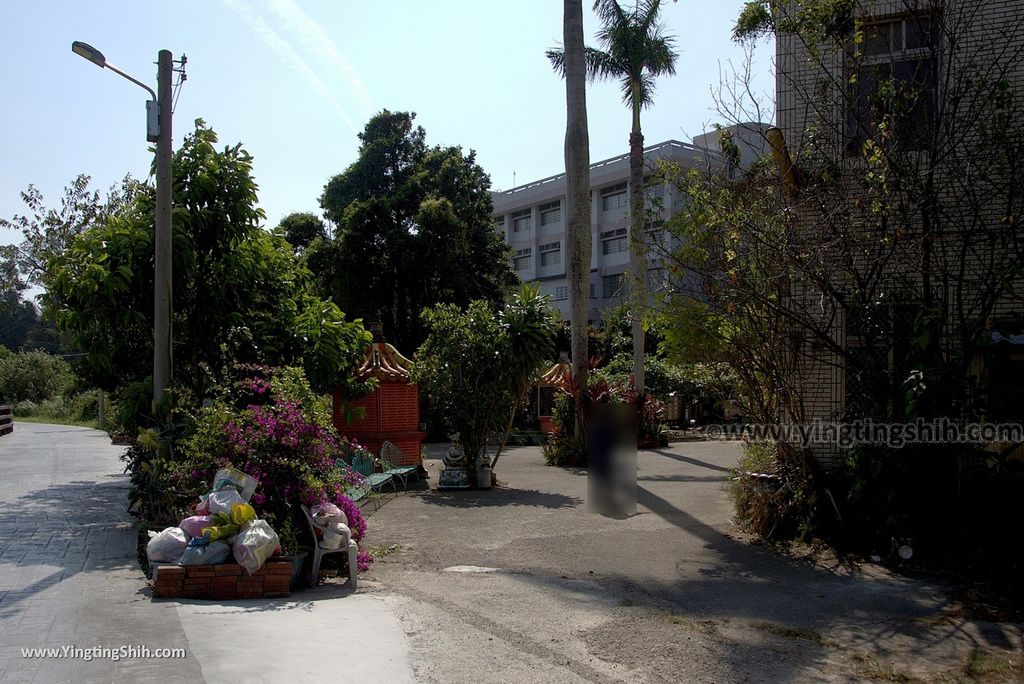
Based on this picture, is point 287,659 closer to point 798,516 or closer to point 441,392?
point 798,516

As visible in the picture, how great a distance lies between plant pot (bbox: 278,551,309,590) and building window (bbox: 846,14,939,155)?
25.8 ft

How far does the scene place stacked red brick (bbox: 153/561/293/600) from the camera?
6.93 m

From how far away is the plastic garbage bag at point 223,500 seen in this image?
7.47 m

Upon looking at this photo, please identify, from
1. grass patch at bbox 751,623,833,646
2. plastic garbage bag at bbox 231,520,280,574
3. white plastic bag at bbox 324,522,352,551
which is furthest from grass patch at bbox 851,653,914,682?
plastic garbage bag at bbox 231,520,280,574

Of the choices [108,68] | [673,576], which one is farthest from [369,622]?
[108,68]

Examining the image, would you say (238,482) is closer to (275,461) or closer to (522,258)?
(275,461)

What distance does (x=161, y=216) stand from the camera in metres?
10.4

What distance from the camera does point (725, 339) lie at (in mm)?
10289

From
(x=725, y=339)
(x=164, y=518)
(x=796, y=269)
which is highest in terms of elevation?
(x=796, y=269)

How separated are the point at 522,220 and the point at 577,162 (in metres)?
39.2

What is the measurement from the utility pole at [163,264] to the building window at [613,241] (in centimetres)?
3905

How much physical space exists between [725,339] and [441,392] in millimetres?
6526

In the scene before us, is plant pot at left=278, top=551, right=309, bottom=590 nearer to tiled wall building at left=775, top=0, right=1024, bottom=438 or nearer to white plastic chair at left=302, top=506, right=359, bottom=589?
white plastic chair at left=302, top=506, right=359, bottom=589

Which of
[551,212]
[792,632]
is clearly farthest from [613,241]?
[792,632]
